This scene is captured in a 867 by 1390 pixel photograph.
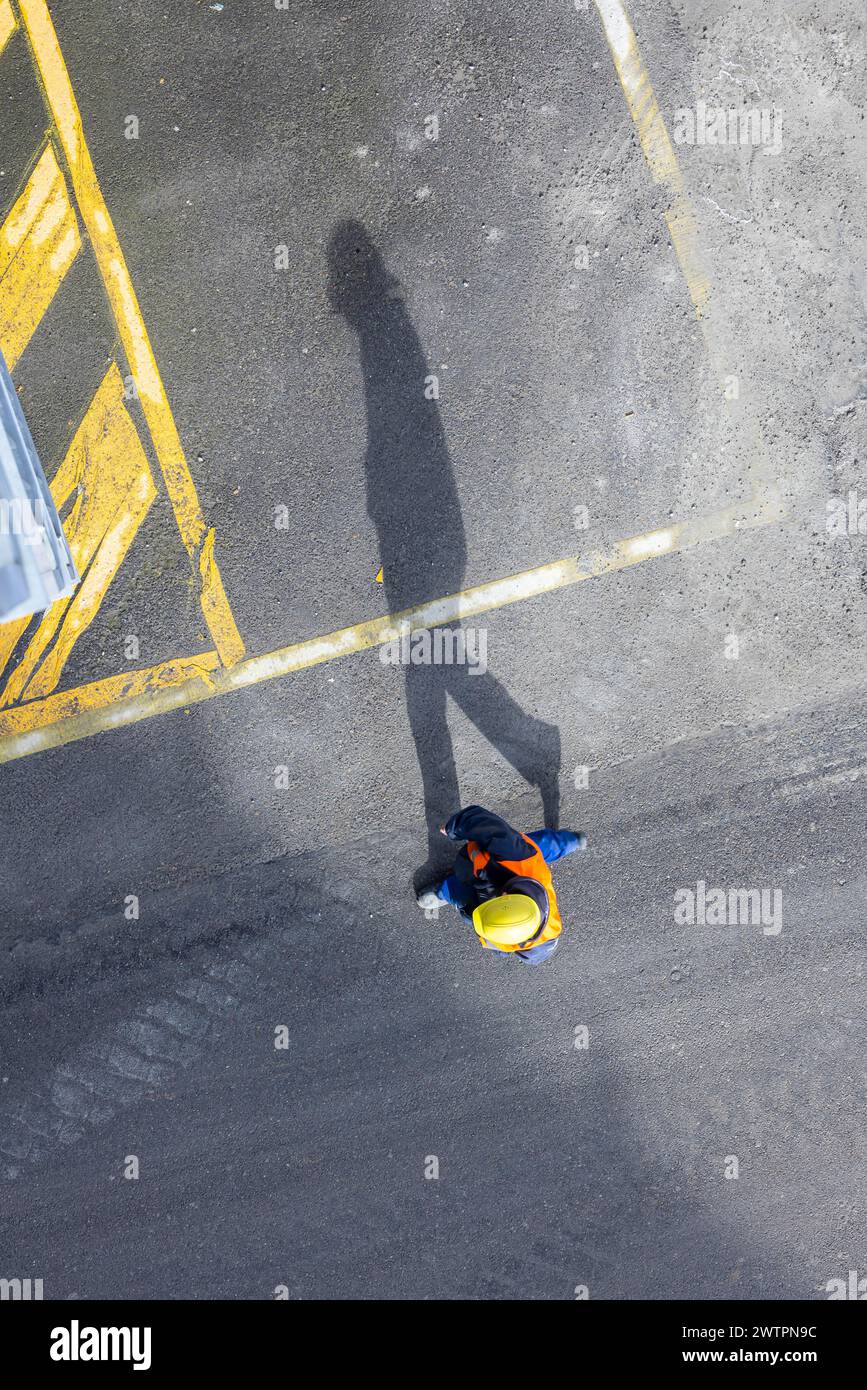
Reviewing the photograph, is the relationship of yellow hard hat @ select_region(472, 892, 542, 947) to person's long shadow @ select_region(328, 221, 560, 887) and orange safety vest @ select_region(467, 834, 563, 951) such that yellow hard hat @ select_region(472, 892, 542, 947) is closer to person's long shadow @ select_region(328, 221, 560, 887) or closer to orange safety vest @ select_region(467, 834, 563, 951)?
orange safety vest @ select_region(467, 834, 563, 951)

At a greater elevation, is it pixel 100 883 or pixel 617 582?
pixel 617 582

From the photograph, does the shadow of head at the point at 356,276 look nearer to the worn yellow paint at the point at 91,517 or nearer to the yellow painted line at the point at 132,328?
the yellow painted line at the point at 132,328

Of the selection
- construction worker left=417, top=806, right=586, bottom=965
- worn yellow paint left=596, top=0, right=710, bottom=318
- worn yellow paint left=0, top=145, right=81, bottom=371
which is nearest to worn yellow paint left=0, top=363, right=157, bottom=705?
worn yellow paint left=0, top=145, right=81, bottom=371

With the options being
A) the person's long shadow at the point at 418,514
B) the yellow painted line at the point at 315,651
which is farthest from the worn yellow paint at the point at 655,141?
the person's long shadow at the point at 418,514

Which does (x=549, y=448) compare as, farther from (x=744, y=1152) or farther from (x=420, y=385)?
(x=744, y=1152)

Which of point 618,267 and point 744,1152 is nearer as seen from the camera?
point 618,267
